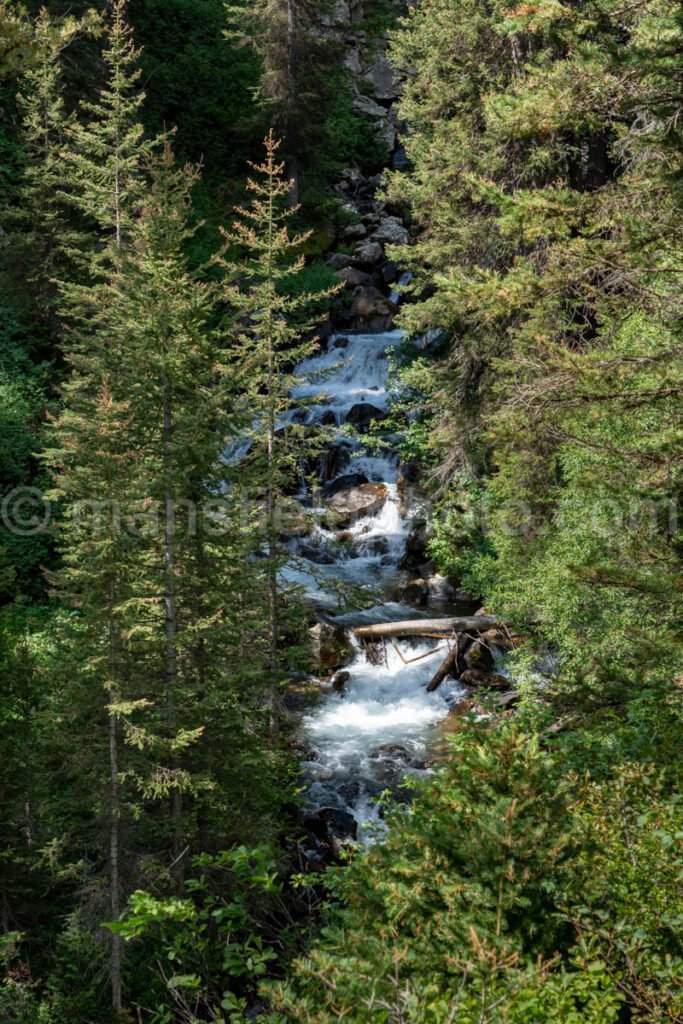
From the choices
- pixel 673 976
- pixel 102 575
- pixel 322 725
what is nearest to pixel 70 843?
pixel 102 575

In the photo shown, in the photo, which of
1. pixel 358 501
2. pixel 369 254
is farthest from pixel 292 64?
pixel 358 501

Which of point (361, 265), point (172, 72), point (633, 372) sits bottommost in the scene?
point (633, 372)

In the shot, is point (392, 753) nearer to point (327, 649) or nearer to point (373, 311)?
point (327, 649)

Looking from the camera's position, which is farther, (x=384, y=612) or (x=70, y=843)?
(x=384, y=612)

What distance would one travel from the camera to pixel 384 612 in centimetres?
1831

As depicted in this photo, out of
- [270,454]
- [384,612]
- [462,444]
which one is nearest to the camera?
[270,454]

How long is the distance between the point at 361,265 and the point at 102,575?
25.3m

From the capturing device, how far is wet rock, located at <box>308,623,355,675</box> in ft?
53.7

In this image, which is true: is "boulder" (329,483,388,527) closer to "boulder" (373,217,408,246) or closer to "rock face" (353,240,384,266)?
"rock face" (353,240,384,266)

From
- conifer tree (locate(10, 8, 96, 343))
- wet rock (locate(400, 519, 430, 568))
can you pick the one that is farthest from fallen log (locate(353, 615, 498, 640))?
conifer tree (locate(10, 8, 96, 343))

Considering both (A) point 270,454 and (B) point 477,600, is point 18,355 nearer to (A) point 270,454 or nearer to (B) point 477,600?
(A) point 270,454

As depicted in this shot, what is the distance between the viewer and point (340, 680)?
1603 cm

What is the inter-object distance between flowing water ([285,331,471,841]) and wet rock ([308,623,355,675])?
0.95 feet

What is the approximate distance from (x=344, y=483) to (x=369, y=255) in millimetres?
12812
